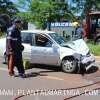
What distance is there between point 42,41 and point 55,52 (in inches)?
29.4

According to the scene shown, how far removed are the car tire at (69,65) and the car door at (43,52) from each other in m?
0.34

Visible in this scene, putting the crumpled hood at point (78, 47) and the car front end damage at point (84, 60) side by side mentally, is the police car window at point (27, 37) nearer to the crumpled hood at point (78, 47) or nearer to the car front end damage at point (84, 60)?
the crumpled hood at point (78, 47)

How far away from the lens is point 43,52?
48.3ft

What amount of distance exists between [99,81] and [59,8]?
19189 millimetres

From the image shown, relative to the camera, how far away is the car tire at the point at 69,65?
46.5ft

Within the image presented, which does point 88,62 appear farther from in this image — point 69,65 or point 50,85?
point 50,85

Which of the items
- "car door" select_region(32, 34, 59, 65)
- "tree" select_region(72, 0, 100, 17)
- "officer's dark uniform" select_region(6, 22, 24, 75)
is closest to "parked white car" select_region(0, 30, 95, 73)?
"car door" select_region(32, 34, 59, 65)

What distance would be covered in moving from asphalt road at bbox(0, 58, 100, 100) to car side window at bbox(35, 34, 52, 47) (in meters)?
0.91

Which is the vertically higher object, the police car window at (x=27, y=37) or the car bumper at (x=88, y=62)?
the police car window at (x=27, y=37)

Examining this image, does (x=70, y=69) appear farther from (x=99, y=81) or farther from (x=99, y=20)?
(x=99, y=20)

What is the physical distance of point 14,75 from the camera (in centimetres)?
1334

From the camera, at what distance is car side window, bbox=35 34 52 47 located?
14.8m

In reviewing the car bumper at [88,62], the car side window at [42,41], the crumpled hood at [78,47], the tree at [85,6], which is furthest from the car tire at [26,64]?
the tree at [85,6]

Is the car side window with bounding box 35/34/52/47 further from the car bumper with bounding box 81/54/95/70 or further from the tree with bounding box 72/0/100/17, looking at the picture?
the tree with bounding box 72/0/100/17
